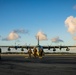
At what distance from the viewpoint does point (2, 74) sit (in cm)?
1862

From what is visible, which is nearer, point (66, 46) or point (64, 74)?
point (64, 74)

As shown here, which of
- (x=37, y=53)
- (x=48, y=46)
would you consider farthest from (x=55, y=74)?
(x=48, y=46)

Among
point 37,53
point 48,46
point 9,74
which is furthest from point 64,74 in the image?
point 48,46

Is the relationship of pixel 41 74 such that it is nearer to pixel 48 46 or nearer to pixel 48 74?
pixel 48 74

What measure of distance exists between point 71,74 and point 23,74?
3.35 metres

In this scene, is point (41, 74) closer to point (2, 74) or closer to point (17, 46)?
point (2, 74)

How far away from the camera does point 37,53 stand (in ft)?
199

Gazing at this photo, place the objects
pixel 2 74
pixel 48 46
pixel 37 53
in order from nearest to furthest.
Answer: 1. pixel 2 74
2. pixel 37 53
3. pixel 48 46

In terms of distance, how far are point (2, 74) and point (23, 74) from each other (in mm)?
1444

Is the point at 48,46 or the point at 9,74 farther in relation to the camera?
the point at 48,46

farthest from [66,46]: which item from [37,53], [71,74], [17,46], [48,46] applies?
[71,74]

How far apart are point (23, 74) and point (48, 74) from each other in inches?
68.1

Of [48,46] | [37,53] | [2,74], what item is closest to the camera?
[2,74]

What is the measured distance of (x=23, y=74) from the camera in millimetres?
18719
